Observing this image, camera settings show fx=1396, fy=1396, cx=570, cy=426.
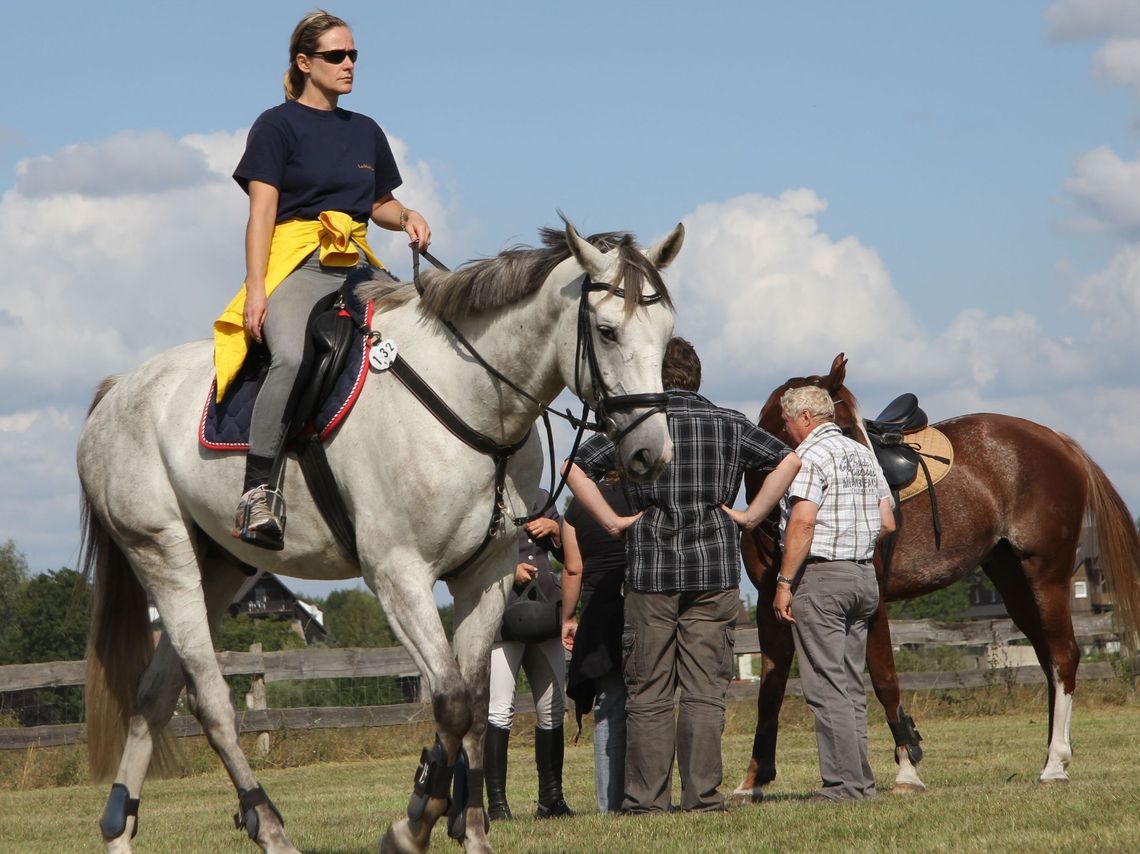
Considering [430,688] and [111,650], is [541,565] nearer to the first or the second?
[111,650]

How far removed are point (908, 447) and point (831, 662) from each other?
2802 millimetres

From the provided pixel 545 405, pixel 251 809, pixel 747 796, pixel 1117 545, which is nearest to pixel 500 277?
pixel 545 405

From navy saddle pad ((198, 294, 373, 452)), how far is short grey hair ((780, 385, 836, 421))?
3.18 metres

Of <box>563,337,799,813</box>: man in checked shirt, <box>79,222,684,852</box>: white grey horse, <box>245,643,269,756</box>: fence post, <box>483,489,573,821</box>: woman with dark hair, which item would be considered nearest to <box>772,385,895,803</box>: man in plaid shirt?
<box>563,337,799,813</box>: man in checked shirt

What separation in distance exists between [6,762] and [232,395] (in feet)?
35.8

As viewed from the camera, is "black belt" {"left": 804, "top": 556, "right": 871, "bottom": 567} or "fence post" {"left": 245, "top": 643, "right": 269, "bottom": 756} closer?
"black belt" {"left": 804, "top": 556, "right": 871, "bottom": 567}

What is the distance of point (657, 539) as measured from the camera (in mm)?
7410

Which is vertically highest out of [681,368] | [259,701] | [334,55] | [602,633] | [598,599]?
[334,55]

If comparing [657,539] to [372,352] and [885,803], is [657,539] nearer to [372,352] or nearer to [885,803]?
[885,803]

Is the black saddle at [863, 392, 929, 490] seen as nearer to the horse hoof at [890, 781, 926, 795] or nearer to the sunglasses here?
the horse hoof at [890, 781, 926, 795]

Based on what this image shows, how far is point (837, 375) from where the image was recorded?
353 inches

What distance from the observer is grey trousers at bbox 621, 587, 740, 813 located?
24.5 feet

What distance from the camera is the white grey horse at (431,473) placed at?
5105 mm

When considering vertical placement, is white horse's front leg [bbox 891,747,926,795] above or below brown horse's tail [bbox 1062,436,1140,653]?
below
